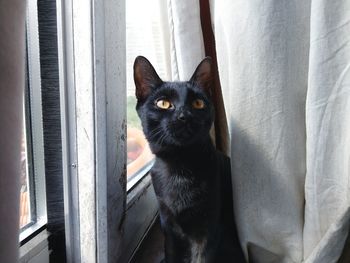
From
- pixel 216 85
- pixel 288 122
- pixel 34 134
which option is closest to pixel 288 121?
pixel 288 122

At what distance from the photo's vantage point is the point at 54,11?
47 cm

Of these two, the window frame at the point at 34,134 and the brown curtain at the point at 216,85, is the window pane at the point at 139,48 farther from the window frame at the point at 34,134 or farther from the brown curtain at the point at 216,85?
the window frame at the point at 34,134

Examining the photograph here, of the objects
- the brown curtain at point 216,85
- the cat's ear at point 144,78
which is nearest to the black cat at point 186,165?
the cat's ear at point 144,78

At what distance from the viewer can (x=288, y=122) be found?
1.66ft

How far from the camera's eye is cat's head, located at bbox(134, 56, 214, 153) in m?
0.55

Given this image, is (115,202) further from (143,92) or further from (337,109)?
(337,109)

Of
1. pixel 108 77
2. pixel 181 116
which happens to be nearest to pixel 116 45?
pixel 108 77

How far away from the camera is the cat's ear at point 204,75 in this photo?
1.95 ft

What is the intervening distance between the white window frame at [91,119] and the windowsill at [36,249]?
0.12ft

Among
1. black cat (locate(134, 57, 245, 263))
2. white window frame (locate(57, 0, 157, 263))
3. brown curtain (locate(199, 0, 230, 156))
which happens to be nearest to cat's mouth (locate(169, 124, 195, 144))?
black cat (locate(134, 57, 245, 263))

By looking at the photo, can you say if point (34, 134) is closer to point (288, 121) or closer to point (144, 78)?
point (144, 78)

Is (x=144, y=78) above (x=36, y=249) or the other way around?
above

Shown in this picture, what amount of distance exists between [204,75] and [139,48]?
32 centimetres

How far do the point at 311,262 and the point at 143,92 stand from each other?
42 cm
